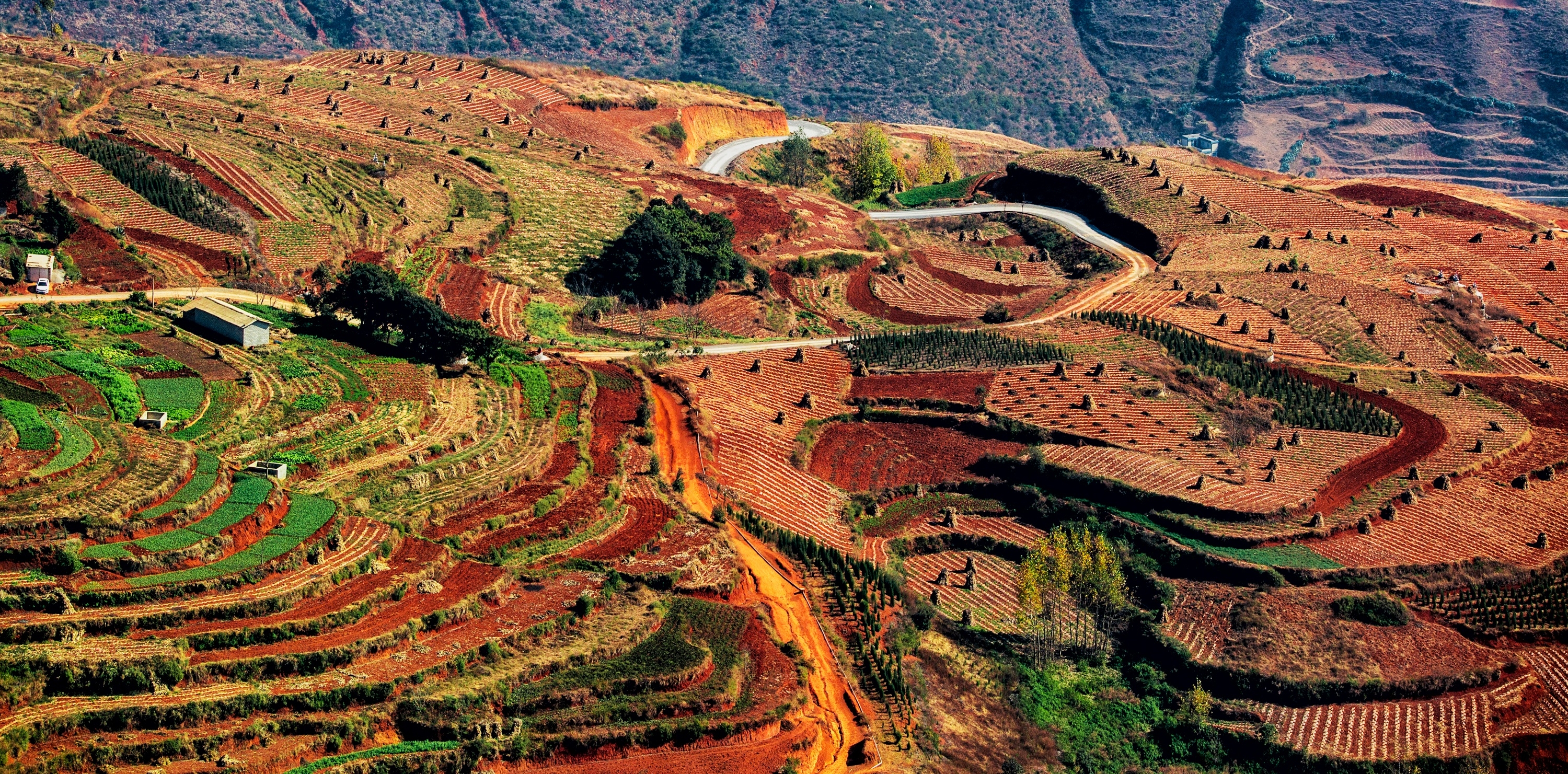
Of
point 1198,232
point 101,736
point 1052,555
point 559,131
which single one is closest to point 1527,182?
point 1198,232

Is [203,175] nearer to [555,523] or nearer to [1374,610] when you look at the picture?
[555,523]

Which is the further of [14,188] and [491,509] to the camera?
[14,188]

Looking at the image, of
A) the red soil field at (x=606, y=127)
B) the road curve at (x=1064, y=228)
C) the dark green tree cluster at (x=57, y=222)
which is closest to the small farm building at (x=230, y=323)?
the dark green tree cluster at (x=57, y=222)

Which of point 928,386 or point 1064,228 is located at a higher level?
point 928,386

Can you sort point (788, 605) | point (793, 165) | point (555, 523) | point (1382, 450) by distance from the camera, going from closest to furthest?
point (788, 605) → point (555, 523) → point (1382, 450) → point (793, 165)

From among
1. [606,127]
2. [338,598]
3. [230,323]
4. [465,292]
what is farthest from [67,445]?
[606,127]
